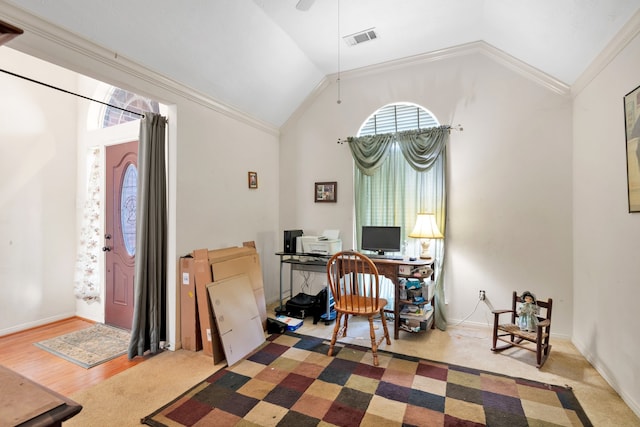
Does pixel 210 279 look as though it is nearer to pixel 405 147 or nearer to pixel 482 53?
pixel 405 147

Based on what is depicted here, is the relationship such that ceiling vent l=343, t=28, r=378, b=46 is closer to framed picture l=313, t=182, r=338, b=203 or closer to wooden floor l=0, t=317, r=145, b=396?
framed picture l=313, t=182, r=338, b=203

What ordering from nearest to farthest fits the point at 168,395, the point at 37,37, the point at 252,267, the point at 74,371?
the point at 37,37 < the point at 168,395 < the point at 74,371 < the point at 252,267

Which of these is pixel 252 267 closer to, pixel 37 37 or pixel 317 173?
pixel 317 173

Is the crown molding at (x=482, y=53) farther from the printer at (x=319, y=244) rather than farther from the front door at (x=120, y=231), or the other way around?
the front door at (x=120, y=231)

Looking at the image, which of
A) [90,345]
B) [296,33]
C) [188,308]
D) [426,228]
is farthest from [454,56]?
[90,345]

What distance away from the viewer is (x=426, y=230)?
10.4 ft

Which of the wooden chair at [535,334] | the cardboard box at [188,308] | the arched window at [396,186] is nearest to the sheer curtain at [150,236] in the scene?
the cardboard box at [188,308]

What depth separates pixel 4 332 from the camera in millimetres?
3113

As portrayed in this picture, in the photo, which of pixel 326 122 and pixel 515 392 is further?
pixel 326 122

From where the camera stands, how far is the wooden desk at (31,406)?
72cm

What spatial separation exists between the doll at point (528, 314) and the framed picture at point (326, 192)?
2.26 meters

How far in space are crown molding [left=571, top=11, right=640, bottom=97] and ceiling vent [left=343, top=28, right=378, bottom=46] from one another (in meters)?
1.88

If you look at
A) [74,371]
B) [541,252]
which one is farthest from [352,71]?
[74,371]

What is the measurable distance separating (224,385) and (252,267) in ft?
4.05
